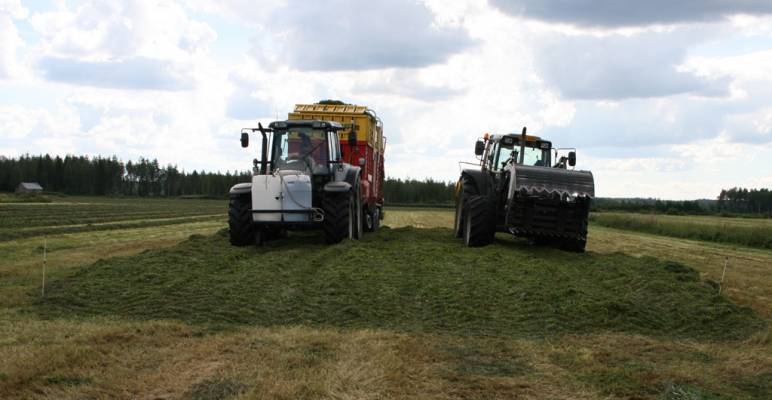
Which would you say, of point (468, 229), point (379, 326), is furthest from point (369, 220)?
point (379, 326)

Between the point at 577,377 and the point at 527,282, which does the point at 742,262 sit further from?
the point at 577,377

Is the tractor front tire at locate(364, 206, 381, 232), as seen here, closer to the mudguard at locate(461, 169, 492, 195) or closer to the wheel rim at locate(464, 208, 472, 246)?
the mudguard at locate(461, 169, 492, 195)

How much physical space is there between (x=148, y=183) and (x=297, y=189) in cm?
9902

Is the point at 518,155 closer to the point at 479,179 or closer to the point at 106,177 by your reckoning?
the point at 479,179

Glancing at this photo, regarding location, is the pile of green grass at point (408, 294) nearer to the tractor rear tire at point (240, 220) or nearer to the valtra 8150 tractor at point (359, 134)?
the tractor rear tire at point (240, 220)

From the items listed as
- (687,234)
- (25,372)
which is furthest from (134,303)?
(687,234)

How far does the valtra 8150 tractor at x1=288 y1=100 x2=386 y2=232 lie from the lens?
18.8 m

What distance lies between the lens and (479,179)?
16797 mm

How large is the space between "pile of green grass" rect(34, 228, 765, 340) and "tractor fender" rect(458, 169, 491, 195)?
3.47 m

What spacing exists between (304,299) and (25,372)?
4.07 meters

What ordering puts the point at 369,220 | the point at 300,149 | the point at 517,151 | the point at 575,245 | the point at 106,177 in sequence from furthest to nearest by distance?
the point at 106,177, the point at 369,220, the point at 517,151, the point at 300,149, the point at 575,245

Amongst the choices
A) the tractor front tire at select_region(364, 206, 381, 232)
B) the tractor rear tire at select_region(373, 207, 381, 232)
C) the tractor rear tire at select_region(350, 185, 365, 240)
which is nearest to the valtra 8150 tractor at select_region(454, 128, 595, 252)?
the tractor rear tire at select_region(350, 185, 365, 240)

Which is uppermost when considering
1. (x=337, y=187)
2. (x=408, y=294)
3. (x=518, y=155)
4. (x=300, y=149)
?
(x=518, y=155)

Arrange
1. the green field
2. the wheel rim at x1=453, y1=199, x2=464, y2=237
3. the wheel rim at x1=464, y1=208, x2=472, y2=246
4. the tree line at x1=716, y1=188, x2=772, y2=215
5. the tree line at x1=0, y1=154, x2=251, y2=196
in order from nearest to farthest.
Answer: the green field
the wheel rim at x1=464, y1=208, x2=472, y2=246
the wheel rim at x1=453, y1=199, x2=464, y2=237
the tree line at x1=716, y1=188, x2=772, y2=215
the tree line at x1=0, y1=154, x2=251, y2=196
